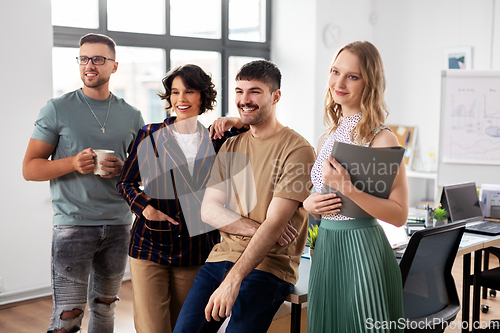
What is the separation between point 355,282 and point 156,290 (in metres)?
0.84

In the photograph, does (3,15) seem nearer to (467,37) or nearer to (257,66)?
(257,66)

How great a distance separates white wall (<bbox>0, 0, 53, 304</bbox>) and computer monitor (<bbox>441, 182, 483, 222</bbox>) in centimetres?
290

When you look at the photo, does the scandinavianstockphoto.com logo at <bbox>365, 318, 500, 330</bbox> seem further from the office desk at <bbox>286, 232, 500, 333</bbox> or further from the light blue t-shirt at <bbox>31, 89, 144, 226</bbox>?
the light blue t-shirt at <bbox>31, 89, 144, 226</bbox>

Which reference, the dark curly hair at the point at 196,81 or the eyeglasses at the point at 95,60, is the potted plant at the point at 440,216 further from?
the eyeglasses at the point at 95,60

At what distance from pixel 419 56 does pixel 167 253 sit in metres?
4.73

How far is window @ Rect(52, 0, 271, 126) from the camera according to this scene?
409 cm

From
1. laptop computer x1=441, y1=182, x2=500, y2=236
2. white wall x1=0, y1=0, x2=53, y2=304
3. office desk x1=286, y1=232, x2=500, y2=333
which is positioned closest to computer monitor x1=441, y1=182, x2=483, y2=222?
laptop computer x1=441, y1=182, x2=500, y2=236

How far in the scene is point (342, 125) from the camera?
172 centimetres

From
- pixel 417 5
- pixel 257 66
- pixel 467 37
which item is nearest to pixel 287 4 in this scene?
pixel 417 5

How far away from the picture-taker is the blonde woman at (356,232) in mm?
1550

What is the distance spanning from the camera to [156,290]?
197 centimetres

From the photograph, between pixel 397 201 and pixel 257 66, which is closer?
pixel 397 201

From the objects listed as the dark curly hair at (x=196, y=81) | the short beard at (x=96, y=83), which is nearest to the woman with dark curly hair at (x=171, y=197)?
the dark curly hair at (x=196, y=81)

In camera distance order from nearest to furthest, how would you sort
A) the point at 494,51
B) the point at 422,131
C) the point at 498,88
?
the point at 498,88 → the point at 494,51 → the point at 422,131
